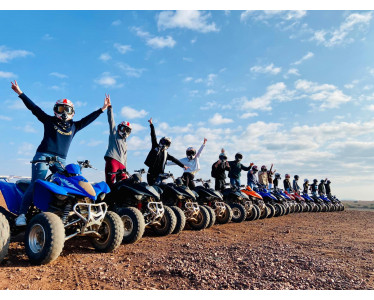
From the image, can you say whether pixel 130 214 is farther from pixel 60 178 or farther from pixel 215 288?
pixel 215 288

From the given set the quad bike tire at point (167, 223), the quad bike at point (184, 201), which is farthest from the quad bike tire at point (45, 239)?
the quad bike at point (184, 201)

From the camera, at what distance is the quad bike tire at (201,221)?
790 cm

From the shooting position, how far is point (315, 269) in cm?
419

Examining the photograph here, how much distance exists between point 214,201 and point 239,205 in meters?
1.29

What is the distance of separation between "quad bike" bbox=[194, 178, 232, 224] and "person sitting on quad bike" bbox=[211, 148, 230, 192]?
1.52 metres

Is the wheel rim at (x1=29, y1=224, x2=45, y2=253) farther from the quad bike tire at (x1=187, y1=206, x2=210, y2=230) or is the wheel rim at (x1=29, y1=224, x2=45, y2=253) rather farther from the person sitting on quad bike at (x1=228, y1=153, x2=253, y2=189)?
the person sitting on quad bike at (x1=228, y1=153, x2=253, y2=189)

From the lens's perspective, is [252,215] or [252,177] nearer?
[252,215]

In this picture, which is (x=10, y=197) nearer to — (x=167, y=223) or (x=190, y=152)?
(x=167, y=223)

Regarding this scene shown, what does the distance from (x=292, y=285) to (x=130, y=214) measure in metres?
3.05

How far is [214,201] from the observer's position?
30.9 ft

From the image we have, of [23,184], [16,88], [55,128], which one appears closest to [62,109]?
[55,128]

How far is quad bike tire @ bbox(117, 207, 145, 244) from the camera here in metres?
5.41

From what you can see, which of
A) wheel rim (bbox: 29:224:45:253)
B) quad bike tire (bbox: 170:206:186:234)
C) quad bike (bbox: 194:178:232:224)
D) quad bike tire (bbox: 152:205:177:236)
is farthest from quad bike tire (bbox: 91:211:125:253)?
quad bike (bbox: 194:178:232:224)

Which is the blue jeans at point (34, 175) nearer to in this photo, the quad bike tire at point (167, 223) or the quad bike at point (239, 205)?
the quad bike tire at point (167, 223)
